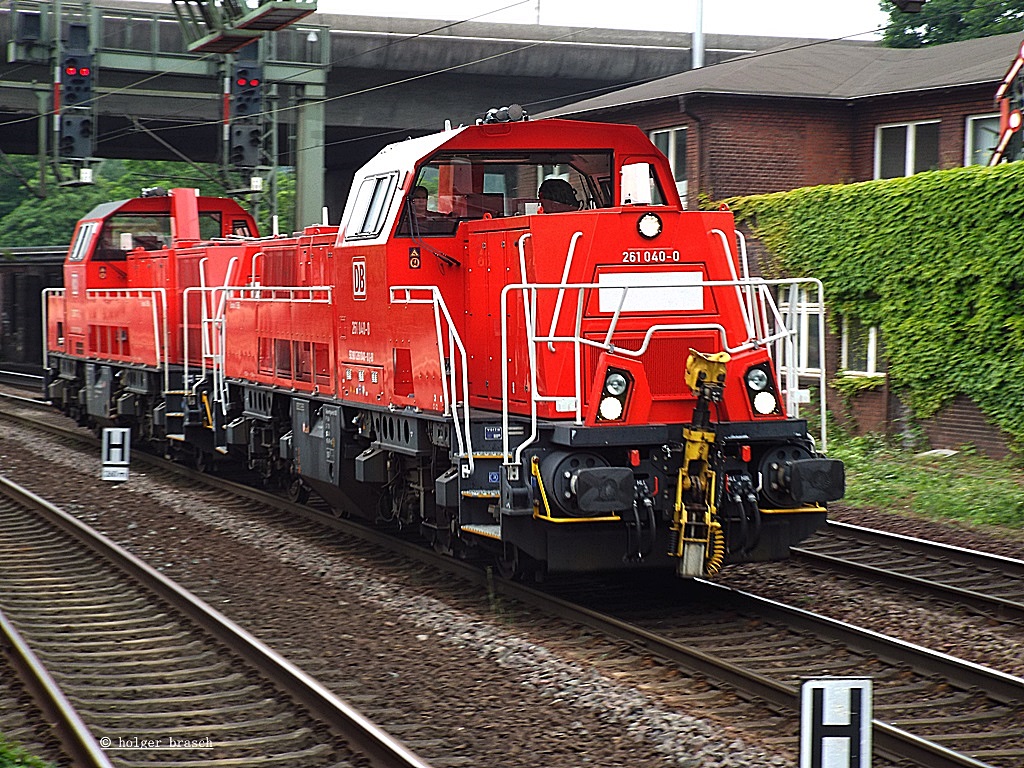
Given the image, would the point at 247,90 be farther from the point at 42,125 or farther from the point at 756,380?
the point at 756,380

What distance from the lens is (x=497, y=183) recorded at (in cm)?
982

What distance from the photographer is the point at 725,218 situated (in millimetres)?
8922

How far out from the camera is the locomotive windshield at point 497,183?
9.70 m

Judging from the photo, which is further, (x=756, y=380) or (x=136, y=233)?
(x=136, y=233)

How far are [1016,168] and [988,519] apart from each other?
5109mm

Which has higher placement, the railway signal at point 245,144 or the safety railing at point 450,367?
the railway signal at point 245,144

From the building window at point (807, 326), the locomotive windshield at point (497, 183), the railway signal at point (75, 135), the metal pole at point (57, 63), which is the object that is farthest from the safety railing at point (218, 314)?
the building window at point (807, 326)

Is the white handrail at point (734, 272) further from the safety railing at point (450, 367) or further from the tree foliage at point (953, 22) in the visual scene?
the tree foliage at point (953, 22)

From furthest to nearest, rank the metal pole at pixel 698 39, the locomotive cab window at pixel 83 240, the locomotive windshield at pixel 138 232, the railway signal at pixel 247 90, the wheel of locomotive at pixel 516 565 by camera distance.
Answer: the metal pole at pixel 698 39 → the railway signal at pixel 247 90 → the locomotive cab window at pixel 83 240 → the locomotive windshield at pixel 138 232 → the wheel of locomotive at pixel 516 565

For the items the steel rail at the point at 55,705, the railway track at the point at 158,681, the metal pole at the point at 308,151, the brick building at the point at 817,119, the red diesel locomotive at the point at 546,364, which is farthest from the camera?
the metal pole at the point at 308,151

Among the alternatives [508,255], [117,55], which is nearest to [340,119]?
[117,55]

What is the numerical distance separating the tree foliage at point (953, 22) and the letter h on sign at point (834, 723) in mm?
36798

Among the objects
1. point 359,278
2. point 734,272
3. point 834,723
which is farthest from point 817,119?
point 834,723

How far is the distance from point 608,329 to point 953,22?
35957 millimetres
